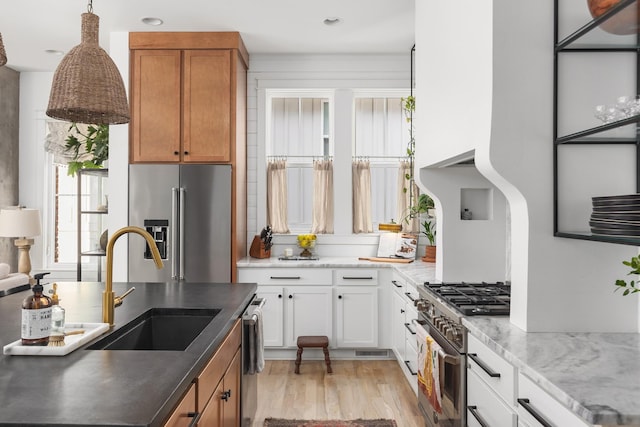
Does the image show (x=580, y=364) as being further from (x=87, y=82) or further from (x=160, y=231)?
(x=160, y=231)

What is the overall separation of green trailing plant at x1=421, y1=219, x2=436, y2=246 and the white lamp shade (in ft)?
12.9

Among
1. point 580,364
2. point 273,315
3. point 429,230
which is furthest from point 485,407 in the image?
point 429,230

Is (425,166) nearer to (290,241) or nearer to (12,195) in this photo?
(290,241)

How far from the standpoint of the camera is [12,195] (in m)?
5.36

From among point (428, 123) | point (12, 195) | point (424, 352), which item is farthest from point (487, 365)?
point (12, 195)

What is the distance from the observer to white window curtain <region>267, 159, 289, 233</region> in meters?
4.96

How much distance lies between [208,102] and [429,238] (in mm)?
2343

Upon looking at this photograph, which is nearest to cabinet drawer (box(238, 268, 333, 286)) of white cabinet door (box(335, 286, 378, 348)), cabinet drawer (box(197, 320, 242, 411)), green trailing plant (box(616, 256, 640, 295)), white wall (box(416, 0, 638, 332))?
white cabinet door (box(335, 286, 378, 348))

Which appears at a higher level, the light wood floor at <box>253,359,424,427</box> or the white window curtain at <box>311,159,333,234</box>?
the white window curtain at <box>311,159,333,234</box>

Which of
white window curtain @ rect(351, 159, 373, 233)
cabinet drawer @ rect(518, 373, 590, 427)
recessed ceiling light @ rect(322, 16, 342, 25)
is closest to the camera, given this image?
cabinet drawer @ rect(518, 373, 590, 427)

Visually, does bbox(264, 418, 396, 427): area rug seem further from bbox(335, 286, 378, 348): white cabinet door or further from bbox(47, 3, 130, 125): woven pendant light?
bbox(47, 3, 130, 125): woven pendant light

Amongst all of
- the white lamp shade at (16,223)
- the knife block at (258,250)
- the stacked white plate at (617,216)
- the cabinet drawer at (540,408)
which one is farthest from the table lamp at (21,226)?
the stacked white plate at (617,216)

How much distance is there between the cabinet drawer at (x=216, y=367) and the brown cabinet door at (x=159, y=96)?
2.43 metres

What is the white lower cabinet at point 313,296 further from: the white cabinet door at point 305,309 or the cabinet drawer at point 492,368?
the cabinet drawer at point 492,368
